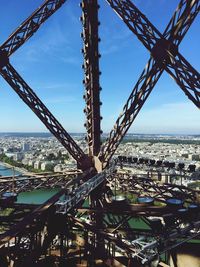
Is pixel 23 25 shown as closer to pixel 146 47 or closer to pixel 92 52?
pixel 92 52

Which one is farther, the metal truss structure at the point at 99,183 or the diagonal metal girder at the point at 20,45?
the diagonal metal girder at the point at 20,45

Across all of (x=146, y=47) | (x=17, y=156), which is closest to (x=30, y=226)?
(x=146, y=47)

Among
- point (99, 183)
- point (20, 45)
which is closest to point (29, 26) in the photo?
point (20, 45)

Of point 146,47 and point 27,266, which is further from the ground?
point 146,47

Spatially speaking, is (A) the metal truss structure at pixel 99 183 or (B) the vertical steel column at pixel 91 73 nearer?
(A) the metal truss structure at pixel 99 183
